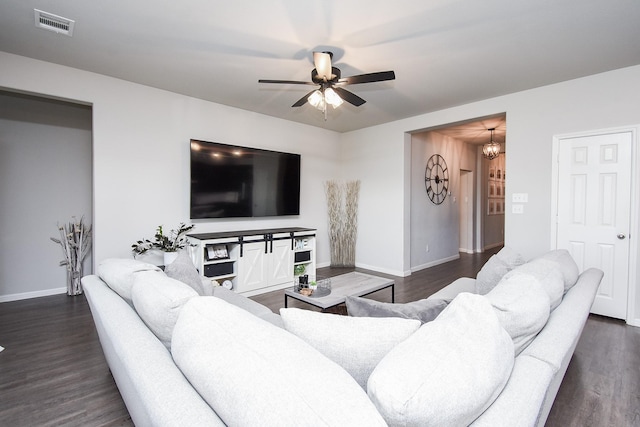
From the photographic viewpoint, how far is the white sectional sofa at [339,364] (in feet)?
2.20

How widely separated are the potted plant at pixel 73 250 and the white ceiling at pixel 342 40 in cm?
190

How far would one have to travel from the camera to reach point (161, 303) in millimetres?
1195

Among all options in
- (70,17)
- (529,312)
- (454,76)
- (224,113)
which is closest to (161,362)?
(529,312)

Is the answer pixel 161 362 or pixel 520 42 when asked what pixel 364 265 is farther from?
pixel 161 362

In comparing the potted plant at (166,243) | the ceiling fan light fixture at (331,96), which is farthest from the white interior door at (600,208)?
the potted plant at (166,243)

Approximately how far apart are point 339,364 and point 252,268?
3.25 meters

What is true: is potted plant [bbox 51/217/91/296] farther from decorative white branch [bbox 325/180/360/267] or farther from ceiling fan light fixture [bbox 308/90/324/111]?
decorative white branch [bbox 325/180/360/267]

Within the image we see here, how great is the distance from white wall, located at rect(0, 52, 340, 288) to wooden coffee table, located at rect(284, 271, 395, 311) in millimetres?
2028

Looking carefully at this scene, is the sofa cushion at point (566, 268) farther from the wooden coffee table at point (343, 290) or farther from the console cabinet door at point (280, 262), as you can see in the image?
the console cabinet door at point (280, 262)

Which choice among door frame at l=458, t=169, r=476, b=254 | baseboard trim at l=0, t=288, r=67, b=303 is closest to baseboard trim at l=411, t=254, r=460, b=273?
door frame at l=458, t=169, r=476, b=254

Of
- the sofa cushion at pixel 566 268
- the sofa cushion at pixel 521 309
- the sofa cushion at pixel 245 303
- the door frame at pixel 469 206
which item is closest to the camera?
the sofa cushion at pixel 521 309

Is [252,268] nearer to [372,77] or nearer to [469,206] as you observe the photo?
[372,77]

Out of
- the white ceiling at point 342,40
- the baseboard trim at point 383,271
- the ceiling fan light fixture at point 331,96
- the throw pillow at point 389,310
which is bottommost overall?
the baseboard trim at point 383,271

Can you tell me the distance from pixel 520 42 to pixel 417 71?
0.92 metres
